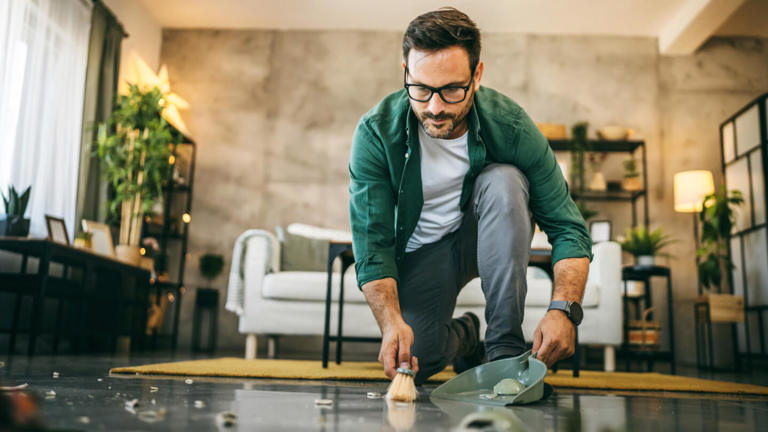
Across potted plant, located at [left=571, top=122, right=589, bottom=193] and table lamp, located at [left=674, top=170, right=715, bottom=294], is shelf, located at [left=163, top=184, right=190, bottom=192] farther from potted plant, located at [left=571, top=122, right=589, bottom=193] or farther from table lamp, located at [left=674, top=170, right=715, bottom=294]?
table lamp, located at [left=674, top=170, right=715, bottom=294]

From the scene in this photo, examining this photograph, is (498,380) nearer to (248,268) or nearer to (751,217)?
(248,268)

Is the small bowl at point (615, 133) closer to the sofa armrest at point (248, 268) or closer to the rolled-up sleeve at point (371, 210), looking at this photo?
the sofa armrest at point (248, 268)

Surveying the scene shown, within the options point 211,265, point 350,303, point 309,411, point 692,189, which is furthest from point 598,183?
point 309,411

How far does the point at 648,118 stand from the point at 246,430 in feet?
16.2

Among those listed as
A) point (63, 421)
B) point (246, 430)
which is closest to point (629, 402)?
point (246, 430)

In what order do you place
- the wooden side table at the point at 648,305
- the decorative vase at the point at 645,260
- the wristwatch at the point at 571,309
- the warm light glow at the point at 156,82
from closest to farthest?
the wristwatch at the point at 571,309
the wooden side table at the point at 648,305
the decorative vase at the point at 645,260
the warm light glow at the point at 156,82

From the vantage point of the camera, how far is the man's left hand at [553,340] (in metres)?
1.08

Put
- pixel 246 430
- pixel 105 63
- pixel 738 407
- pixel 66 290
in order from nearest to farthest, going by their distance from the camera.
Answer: pixel 246 430, pixel 738 407, pixel 66 290, pixel 105 63

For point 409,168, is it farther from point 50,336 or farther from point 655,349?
point 50,336

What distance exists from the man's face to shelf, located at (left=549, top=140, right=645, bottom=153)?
356 cm

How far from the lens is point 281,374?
1.81 meters

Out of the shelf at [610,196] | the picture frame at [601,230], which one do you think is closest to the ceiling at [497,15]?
the shelf at [610,196]

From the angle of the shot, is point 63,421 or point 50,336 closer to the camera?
point 63,421

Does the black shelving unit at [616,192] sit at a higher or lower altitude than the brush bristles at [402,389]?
higher
